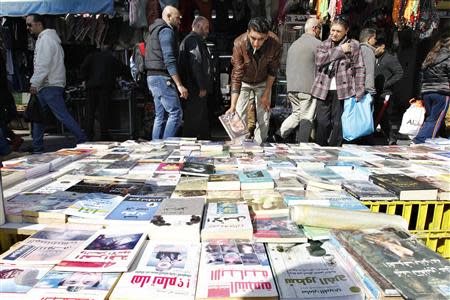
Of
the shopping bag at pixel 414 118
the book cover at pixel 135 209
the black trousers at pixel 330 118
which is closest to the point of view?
the book cover at pixel 135 209

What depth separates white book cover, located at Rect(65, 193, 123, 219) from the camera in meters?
1.40

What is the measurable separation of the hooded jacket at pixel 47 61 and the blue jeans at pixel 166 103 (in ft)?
3.82

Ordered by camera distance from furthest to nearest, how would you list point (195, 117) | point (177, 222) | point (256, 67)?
1. point (195, 117)
2. point (256, 67)
3. point (177, 222)

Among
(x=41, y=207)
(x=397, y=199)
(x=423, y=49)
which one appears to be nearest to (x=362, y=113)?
(x=397, y=199)

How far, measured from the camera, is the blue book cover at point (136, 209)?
137cm

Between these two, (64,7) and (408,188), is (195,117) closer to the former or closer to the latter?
(64,7)

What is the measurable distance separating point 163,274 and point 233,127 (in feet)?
7.46

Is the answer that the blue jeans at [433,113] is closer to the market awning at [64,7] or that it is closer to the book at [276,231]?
the book at [276,231]

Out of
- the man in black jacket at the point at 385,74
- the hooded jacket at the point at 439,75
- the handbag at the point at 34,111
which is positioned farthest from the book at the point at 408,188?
the handbag at the point at 34,111

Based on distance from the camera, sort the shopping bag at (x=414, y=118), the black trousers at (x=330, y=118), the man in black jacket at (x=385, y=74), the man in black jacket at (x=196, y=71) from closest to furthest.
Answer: the black trousers at (x=330, y=118)
the man in black jacket at (x=196, y=71)
the shopping bag at (x=414, y=118)
the man in black jacket at (x=385, y=74)

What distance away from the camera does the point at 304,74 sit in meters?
4.12

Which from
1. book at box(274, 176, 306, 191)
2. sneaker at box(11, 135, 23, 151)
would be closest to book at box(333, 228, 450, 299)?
book at box(274, 176, 306, 191)

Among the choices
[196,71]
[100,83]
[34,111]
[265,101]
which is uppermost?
[196,71]

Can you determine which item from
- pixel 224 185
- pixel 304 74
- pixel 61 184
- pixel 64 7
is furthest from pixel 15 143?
pixel 224 185
